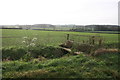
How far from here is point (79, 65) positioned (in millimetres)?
5832

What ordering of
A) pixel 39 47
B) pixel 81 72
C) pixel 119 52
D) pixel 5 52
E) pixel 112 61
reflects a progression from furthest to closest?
pixel 39 47 < pixel 5 52 < pixel 119 52 < pixel 112 61 < pixel 81 72

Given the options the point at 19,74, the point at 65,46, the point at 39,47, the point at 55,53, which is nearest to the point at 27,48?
the point at 39,47

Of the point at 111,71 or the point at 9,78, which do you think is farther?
the point at 111,71

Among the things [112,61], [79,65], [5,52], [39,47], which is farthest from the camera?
[39,47]

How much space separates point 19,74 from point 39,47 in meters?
5.08

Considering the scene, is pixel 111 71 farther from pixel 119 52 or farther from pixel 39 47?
pixel 39 47

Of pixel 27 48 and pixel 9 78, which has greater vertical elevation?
pixel 27 48

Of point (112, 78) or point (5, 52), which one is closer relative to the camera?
point (112, 78)

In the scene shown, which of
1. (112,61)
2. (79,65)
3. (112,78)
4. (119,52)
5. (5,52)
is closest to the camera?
(112,78)

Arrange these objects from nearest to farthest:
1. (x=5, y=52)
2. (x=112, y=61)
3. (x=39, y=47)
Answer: (x=112, y=61)
(x=5, y=52)
(x=39, y=47)

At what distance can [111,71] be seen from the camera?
514cm

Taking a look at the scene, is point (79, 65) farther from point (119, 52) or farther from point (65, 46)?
point (65, 46)

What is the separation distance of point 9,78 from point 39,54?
4.43 m

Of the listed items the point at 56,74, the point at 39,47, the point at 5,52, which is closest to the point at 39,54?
the point at 39,47
